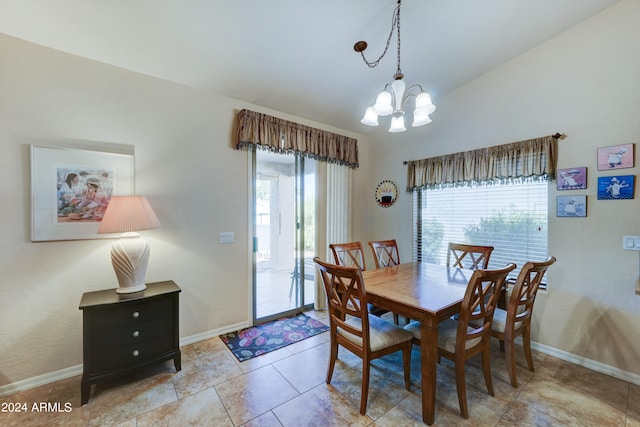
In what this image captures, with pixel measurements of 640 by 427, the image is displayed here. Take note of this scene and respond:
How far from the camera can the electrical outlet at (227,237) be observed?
286 cm

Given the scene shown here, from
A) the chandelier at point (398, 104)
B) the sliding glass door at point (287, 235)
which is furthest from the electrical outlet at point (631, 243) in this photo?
the sliding glass door at point (287, 235)

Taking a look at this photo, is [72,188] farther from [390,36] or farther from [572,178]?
[572,178]

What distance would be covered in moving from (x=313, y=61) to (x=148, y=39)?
1.38 meters

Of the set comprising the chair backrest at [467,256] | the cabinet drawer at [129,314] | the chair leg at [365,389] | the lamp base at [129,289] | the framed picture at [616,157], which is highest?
the framed picture at [616,157]

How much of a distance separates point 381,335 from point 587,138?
2548 mm

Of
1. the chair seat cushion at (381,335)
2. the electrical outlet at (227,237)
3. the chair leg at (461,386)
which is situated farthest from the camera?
the electrical outlet at (227,237)

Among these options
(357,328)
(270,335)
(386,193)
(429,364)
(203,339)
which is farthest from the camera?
(386,193)

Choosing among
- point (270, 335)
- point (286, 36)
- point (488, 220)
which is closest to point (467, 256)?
point (488, 220)

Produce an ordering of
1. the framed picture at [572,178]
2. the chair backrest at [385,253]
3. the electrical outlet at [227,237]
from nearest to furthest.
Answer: the framed picture at [572,178] < the electrical outlet at [227,237] < the chair backrest at [385,253]

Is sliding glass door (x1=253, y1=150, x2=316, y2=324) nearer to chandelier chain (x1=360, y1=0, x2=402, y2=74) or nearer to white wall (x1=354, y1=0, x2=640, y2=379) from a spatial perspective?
chandelier chain (x1=360, y1=0, x2=402, y2=74)

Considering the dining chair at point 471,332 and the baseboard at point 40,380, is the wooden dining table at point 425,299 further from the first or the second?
the baseboard at point 40,380

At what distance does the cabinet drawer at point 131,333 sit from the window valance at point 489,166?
10.5 feet

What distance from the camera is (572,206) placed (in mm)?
2439

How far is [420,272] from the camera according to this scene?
2.60 m
